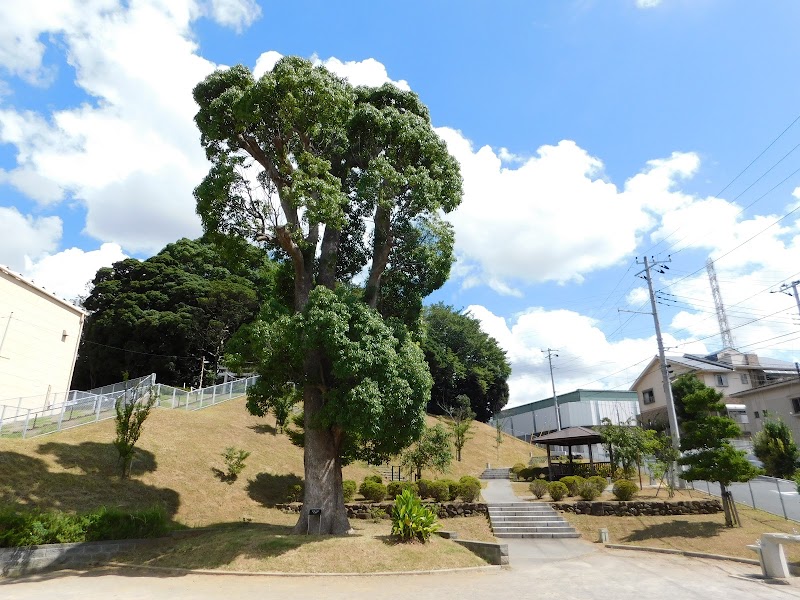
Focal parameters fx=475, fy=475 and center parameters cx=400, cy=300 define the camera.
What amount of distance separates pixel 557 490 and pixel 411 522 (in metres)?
8.67

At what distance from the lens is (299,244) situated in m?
14.9

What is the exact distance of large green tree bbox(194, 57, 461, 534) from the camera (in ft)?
41.8

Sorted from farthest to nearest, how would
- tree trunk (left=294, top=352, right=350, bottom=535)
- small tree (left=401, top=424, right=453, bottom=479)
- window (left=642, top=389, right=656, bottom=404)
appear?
window (left=642, top=389, right=656, bottom=404), small tree (left=401, top=424, right=453, bottom=479), tree trunk (left=294, top=352, right=350, bottom=535)

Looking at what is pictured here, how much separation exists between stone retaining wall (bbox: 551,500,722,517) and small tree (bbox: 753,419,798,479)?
35.9 feet

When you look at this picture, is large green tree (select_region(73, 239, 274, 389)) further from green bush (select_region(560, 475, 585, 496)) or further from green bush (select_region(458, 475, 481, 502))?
green bush (select_region(560, 475, 585, 496))

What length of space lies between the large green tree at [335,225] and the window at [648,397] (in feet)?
122

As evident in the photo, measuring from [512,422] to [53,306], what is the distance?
48.1 m

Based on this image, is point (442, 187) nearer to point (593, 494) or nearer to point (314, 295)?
point (314, 295)

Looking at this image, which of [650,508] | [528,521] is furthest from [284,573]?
[650,508]

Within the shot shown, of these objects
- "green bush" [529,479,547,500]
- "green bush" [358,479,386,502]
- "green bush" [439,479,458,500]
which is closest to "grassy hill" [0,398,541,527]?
"green bush" [358,479,386,502]

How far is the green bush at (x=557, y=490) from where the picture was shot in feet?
59.8

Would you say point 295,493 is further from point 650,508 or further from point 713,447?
point 713,447

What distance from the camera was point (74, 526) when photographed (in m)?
11.6

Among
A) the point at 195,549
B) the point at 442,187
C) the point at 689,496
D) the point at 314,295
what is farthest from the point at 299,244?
the point at 689,496
